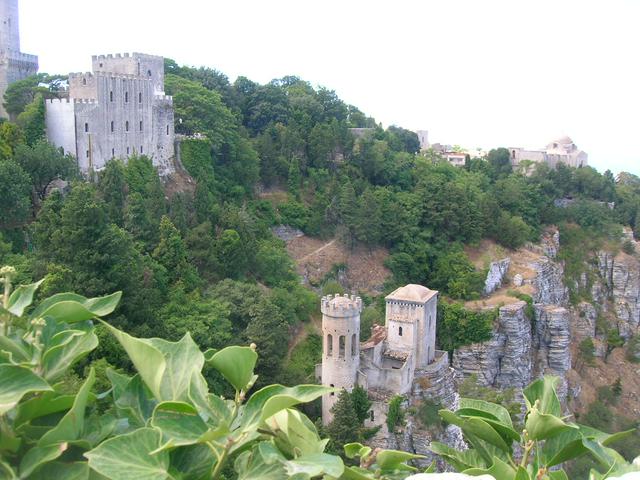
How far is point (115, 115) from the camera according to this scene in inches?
989

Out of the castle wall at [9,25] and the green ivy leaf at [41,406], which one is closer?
the green ivy leaf at [41,406]

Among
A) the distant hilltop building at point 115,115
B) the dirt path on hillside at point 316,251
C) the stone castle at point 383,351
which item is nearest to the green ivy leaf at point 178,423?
the stone castle at point 383,351

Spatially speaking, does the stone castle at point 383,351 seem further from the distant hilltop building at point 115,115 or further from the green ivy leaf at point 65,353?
the green ivy leaf at point 65,353

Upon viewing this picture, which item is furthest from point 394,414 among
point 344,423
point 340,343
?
point 340,343

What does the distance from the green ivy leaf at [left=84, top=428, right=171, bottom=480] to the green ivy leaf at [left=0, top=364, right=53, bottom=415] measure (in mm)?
320

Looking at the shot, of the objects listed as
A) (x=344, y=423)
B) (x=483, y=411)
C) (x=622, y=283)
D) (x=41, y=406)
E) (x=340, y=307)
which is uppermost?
(x=41, y=406)

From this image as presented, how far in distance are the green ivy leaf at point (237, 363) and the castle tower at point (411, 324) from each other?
21.1 m

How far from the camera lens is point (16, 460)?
2580mm

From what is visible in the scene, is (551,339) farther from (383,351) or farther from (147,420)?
(147,420)

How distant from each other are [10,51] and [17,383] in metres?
Answer: 28.7

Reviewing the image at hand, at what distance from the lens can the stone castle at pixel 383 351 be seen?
795 inches

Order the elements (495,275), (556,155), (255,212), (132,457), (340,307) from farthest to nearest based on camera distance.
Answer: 1. (556,155)
2. (495,275)
3. (255,212)
4. (340,307)
5. (132,457)

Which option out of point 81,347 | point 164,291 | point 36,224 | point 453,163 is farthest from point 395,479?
point 453,163

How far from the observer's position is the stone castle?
795 inches
